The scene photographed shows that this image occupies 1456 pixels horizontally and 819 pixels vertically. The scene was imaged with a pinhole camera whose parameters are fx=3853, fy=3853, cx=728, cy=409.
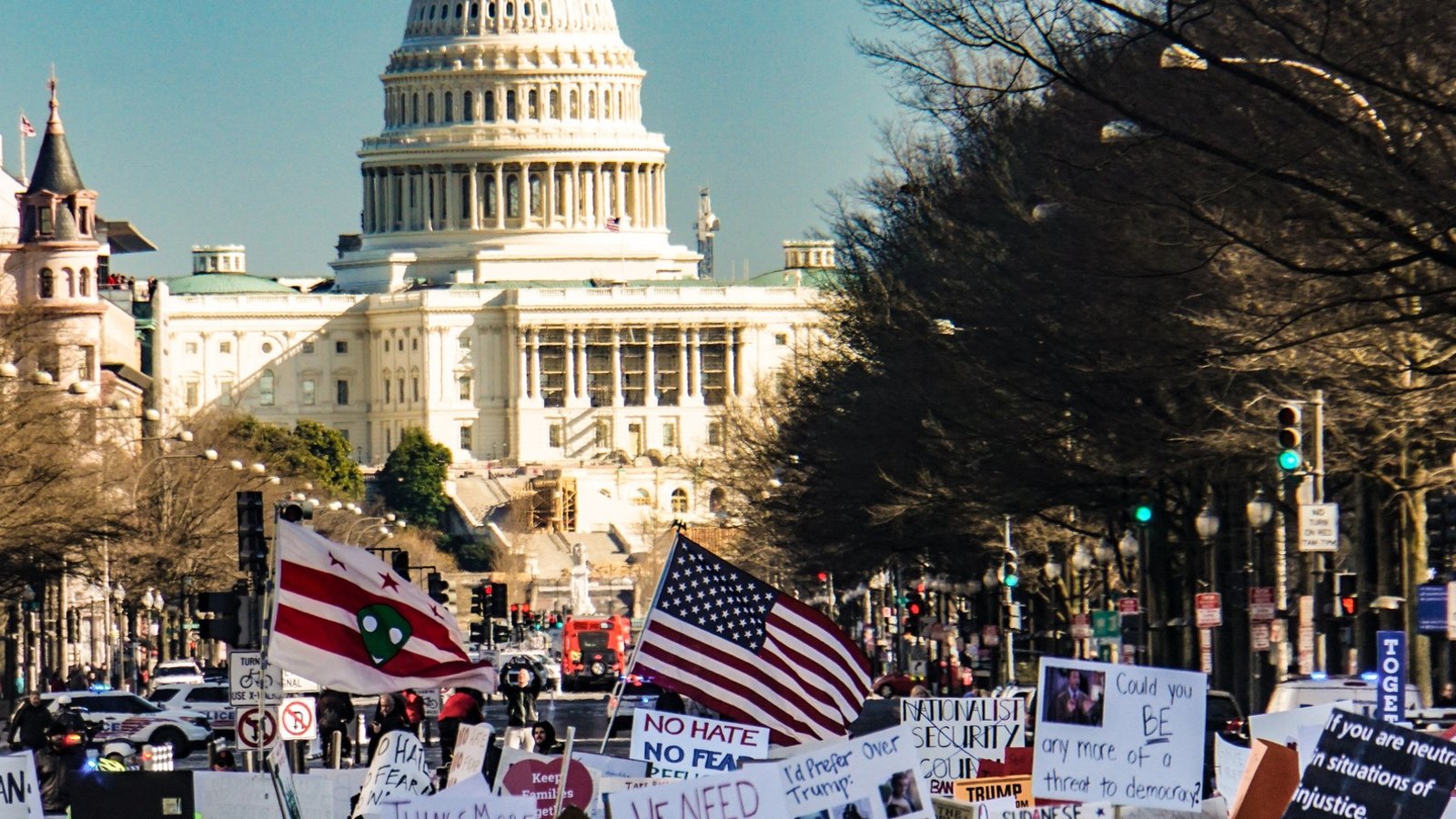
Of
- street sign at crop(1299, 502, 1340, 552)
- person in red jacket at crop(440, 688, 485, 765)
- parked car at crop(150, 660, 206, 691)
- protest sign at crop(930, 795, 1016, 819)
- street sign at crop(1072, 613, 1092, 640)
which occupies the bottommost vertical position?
parked car at crop(150, 660, 206, 691)

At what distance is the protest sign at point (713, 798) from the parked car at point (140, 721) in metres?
37.2

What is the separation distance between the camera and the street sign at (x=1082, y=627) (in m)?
58.7

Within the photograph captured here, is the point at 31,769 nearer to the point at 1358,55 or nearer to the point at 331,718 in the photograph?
the point at 1358,55

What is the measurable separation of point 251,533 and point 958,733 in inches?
608

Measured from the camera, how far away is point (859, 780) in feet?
56.3

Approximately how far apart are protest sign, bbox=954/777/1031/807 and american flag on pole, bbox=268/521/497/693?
2.69 meters

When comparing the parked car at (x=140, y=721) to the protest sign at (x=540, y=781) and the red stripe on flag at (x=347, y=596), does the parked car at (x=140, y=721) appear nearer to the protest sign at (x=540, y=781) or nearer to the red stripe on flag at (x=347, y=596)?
the protest sign at (x=540, y=781)

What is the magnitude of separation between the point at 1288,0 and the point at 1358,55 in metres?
2.45

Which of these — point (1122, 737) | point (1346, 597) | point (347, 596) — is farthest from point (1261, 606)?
point (1122, 737)

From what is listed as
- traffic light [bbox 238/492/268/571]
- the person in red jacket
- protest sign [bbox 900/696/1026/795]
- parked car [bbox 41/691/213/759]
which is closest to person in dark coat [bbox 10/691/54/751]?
traffic light [bbox 238/492/268/571]

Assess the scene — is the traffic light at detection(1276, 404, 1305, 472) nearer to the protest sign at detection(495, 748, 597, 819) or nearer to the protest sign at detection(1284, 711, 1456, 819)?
the protest sign at detection(495, 748, 597, 819)

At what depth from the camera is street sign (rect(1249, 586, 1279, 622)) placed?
43781 mm

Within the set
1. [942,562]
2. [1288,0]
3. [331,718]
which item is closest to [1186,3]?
[1288,0]

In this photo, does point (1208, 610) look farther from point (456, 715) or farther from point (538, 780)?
point (538, 780)
